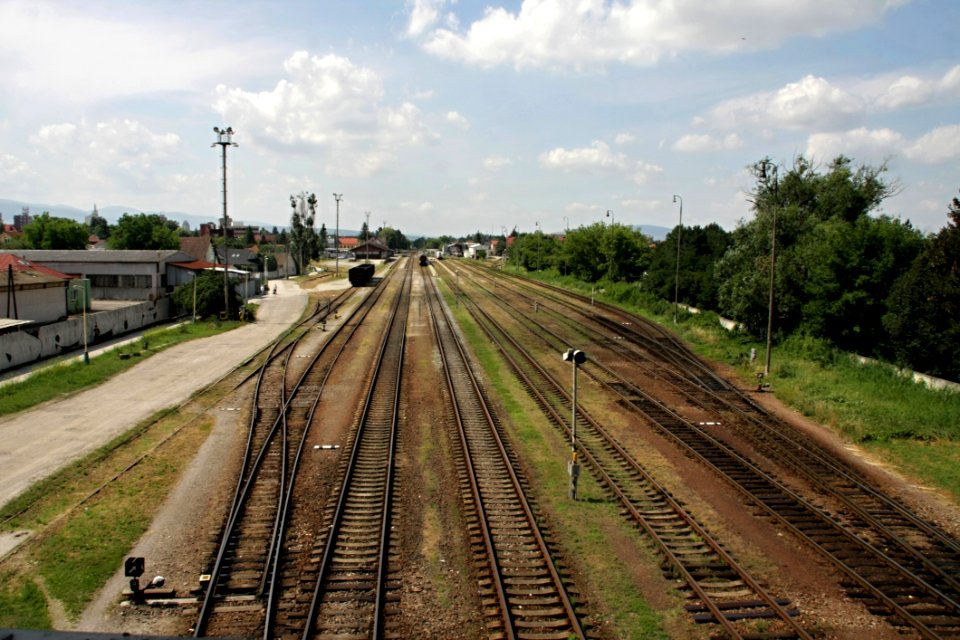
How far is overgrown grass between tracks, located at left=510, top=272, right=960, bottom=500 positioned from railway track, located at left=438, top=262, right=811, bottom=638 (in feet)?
24.0

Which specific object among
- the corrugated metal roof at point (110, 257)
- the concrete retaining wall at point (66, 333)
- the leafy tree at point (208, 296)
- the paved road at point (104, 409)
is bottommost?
the paved road at point (104, 409)

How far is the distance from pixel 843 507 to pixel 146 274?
5355 centimetres

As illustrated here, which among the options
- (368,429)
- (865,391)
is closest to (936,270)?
(865,391)

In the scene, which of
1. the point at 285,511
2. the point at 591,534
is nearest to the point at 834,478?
the point at 591,534

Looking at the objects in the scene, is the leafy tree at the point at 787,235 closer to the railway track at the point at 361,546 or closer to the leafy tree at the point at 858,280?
the leafy tree at the point at 858,280

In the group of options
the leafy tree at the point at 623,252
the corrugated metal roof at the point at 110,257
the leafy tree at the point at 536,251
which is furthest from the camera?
the leafy tree at the point at 536,251

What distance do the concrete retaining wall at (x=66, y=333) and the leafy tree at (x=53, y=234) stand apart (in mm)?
46335

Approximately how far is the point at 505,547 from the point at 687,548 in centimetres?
336

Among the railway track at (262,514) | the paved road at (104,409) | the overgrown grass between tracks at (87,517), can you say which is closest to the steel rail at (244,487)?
the railway track at (262,514)

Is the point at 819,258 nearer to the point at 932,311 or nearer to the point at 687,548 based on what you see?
the point at 932,311

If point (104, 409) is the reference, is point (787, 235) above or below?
above

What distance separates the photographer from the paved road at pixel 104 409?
17.4m

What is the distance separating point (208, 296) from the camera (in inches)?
1832

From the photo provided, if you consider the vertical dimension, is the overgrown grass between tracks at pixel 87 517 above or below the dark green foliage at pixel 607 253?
below
